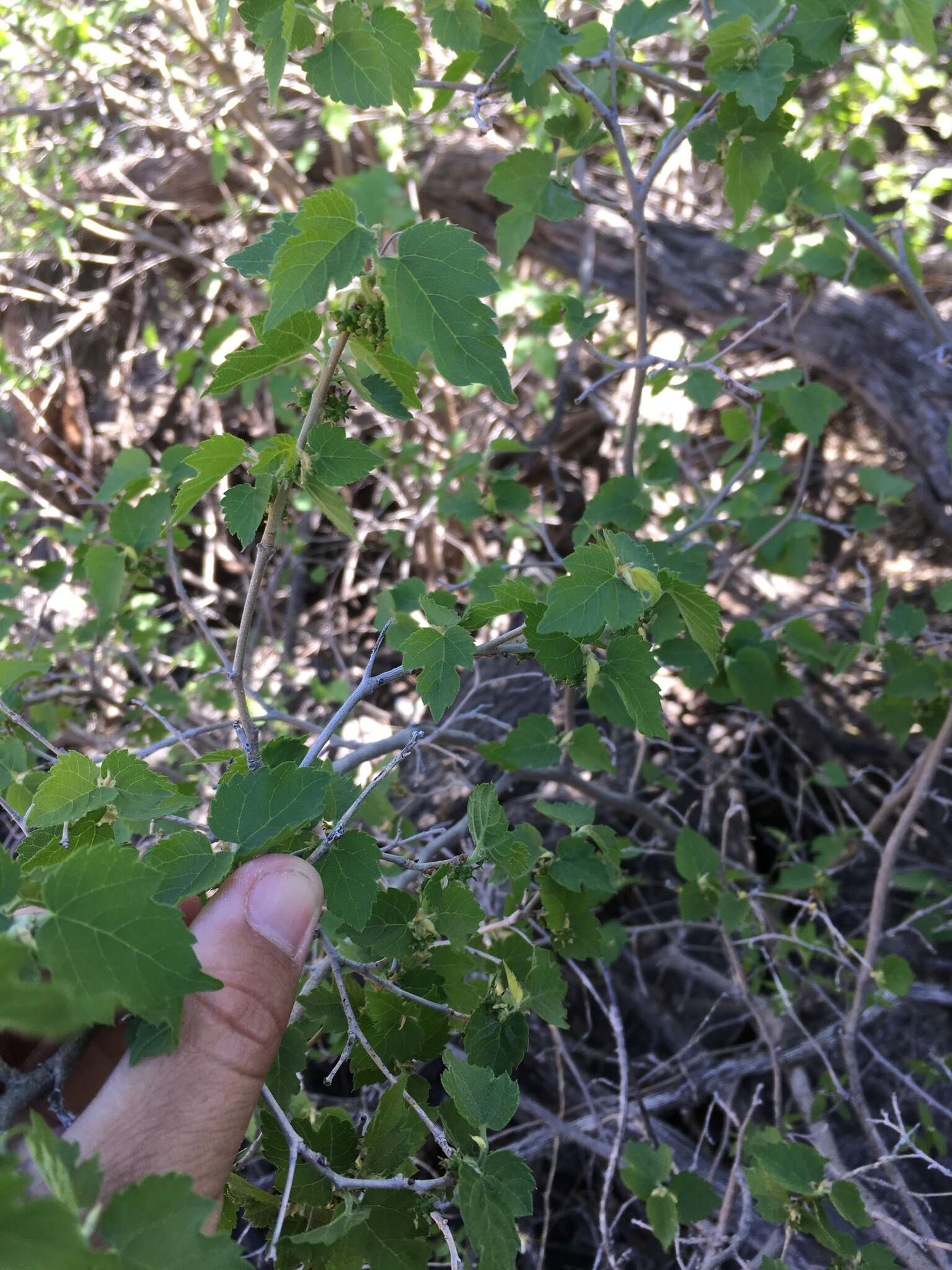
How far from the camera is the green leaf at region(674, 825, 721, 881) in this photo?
6.88 feet

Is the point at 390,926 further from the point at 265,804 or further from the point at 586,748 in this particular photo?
the point at 586,748

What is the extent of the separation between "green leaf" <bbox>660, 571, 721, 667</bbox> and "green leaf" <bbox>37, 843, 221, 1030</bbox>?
81cm

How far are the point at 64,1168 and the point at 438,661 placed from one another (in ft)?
2.46

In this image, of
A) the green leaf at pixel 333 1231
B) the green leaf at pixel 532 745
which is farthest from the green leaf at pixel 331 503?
the green leaf at pixel 333 1231

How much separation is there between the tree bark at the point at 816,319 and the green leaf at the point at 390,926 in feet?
6.41

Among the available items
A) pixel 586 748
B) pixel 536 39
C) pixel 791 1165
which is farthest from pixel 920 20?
pixel 791 1165

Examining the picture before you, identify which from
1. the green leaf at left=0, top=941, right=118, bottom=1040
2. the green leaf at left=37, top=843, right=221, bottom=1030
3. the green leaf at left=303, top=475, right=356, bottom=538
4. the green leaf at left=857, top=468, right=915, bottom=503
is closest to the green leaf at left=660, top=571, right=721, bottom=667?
the green leaf at left=303, top=475, right=356, bottom=538

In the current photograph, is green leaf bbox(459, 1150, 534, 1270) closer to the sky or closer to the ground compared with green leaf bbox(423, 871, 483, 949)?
closer to the ground

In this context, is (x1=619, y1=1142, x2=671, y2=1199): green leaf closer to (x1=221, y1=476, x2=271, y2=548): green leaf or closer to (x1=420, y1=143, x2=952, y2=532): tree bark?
(x1=221, y1=476, x2=271, y2=548): green leaf

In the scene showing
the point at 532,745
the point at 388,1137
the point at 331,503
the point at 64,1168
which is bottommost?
the point at 388,1137

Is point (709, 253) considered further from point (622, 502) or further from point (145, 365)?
point (145, 365)

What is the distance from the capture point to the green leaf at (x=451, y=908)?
131 centimetres

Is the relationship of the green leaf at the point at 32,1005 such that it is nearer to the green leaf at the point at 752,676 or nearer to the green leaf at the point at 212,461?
the green leaf at the point at 212,461

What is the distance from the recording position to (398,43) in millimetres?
1411
